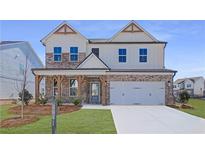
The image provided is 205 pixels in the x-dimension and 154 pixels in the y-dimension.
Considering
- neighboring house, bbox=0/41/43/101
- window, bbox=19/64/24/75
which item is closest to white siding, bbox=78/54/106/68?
neighboring house, bbox=0/41/43/101

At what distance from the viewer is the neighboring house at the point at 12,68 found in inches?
1016

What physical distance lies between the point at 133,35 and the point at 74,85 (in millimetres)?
6860

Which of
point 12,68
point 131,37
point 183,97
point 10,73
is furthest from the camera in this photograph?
point 12,68

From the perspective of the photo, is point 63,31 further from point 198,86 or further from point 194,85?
point 198,86

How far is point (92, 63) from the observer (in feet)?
76.7

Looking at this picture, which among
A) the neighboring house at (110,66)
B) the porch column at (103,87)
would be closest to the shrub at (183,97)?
the neighboring house at (110,66)

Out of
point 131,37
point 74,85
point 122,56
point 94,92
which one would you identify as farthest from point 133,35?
point 74,85

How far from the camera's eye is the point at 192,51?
1702 centimetres

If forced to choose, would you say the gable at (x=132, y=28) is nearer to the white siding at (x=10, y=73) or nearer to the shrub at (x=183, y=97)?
the shrub at (x=183, y=97)

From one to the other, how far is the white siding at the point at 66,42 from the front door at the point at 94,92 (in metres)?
3.22

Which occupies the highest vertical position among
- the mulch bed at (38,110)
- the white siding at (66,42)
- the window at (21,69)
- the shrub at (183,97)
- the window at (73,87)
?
the white siding at (66,42)

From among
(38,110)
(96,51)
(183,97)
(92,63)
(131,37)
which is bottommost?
(38,110)

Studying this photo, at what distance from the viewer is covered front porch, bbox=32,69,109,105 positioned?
22625 millimetres
